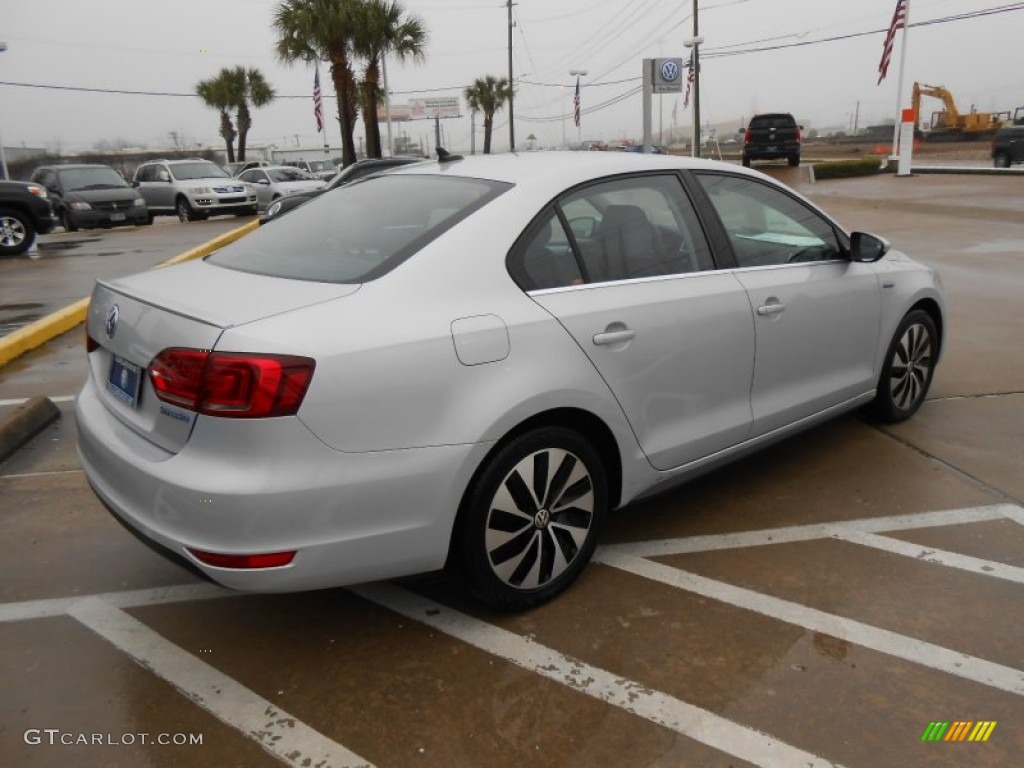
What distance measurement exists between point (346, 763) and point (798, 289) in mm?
2685

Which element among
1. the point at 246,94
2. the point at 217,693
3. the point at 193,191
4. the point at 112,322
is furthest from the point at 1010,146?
the point at 246,94

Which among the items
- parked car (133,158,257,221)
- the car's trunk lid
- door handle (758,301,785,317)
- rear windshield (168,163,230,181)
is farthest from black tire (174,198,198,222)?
door handle (758,301,785,317)

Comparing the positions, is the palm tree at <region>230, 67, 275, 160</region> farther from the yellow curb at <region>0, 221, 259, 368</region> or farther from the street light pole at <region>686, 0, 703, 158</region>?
the yellow curb at <region>0, 221, 259, 368</region>

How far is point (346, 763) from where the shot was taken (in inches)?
88.0

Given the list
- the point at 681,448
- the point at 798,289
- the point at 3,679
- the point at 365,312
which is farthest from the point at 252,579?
the point at 798,289

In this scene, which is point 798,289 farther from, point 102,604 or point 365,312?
point 102,604

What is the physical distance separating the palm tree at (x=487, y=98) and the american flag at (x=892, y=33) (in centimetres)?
3197

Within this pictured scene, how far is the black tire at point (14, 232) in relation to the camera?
12875mm

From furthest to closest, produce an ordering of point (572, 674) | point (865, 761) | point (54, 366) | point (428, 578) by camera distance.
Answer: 1. point (54, 366)
2. point (428, 578)
3. point (572, 674)
4. point (865, 761)

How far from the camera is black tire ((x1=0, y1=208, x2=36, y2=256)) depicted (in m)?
12.9

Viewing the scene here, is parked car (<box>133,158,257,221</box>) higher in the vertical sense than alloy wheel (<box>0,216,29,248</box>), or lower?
higher

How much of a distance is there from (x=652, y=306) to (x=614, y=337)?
26cm

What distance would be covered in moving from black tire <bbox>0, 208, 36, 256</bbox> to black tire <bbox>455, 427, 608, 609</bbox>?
13136mm

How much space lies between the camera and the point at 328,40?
2684cm
